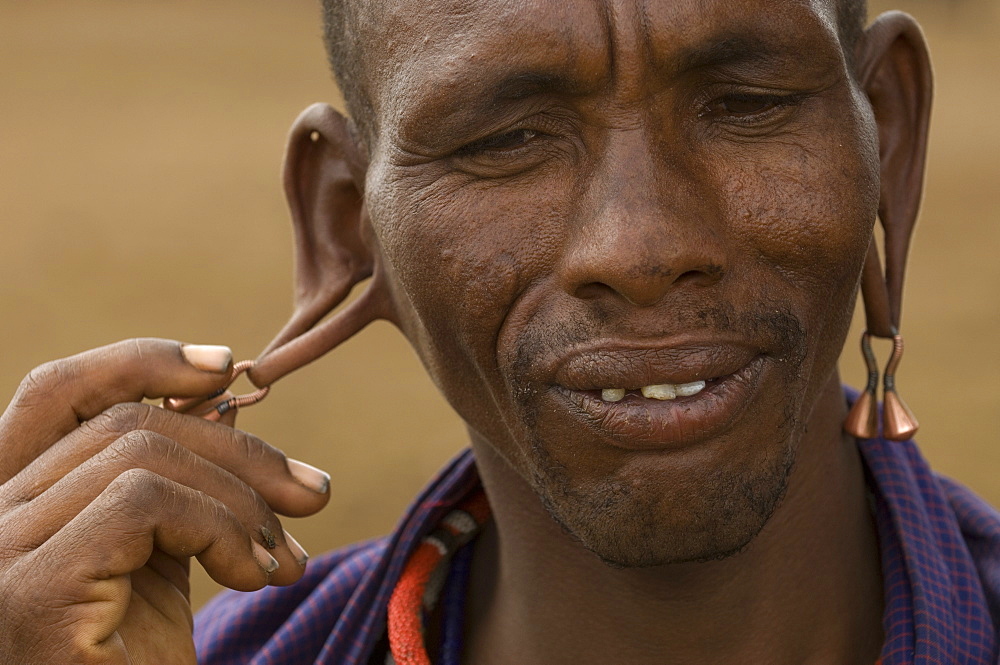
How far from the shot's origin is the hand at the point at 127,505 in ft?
7.01

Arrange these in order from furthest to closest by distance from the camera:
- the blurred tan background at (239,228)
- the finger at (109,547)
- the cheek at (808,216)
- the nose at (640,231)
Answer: the blurred tan background at (239,228) < the finger at (109,547) < the cheek at (808,216) < the nose at (640,231)

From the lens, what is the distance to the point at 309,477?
7.87ft

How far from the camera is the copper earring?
7.86 feet

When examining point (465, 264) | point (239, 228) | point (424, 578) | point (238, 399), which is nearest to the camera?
point (465, 264)

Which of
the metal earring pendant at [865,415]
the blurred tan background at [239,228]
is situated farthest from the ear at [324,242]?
the blurred tan background at [239,228]

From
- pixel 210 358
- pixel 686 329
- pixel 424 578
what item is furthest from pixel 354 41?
pixel 424 578

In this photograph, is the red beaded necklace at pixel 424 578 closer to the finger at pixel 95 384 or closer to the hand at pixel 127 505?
the hand at pixel 127 505

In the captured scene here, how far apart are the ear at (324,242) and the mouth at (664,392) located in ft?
2.10

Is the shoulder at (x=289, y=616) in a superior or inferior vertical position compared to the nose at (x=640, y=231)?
inferior

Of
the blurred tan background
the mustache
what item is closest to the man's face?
the mustache

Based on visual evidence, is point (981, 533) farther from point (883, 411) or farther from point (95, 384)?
point (95, 384)

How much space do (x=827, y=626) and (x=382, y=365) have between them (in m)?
6.64

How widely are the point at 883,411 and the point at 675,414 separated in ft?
2.24

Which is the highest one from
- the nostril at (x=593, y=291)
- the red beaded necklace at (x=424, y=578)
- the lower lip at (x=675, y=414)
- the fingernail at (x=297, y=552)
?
the nostril at (x=593, y=291)
